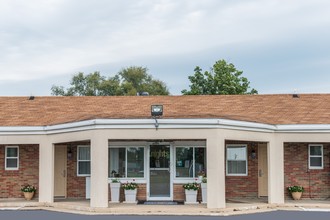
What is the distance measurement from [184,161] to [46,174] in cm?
565

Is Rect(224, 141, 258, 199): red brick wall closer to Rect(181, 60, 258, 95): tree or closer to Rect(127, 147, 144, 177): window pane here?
Rect(127, 147, 144, 177): window pane

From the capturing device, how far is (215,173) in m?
19.4

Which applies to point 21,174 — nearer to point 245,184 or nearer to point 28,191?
point 28,191

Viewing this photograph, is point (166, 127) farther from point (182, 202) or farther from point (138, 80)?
point (138, 80)

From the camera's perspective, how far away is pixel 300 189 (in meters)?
22.7

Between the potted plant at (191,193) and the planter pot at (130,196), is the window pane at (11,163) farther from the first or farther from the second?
the potted plant at (191,193)

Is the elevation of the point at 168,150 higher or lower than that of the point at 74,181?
higher

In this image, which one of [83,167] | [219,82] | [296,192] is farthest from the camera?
[219,82]

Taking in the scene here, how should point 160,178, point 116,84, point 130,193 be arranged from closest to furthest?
point 130,193
point 160,178
point 116,84

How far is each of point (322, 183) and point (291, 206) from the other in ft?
10.5

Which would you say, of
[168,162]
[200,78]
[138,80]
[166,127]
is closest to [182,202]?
[168,162]

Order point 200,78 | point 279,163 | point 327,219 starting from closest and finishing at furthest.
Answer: point 327,219
point 279,163
point 200,78

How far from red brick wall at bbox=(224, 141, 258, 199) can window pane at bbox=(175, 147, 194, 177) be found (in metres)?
2.21

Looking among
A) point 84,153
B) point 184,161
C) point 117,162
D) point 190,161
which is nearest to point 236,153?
point 190,161
